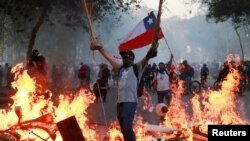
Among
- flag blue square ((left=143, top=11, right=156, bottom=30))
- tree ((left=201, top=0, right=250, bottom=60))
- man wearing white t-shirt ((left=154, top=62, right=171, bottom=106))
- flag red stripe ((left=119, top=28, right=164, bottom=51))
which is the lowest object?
man wearing white t-shirt ((left=154, top=62, right=171, bottom=106))

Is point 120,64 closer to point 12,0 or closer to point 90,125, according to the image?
point 90,125

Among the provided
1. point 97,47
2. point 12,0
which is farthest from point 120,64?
point 12,0

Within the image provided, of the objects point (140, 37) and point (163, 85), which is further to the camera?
point (140, 37)

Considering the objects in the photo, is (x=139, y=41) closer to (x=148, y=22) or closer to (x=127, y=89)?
(x=148, y=22)

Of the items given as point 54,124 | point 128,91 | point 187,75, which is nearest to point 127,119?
point 128,91

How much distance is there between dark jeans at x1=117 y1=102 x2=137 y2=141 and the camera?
840cm

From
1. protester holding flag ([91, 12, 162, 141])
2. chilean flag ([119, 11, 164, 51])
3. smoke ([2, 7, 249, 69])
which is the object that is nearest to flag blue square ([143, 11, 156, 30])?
chilean flag ([119, 11, 164, 51])

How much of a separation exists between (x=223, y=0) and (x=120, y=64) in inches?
1121

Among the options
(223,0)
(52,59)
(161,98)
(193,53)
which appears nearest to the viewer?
(161,98)

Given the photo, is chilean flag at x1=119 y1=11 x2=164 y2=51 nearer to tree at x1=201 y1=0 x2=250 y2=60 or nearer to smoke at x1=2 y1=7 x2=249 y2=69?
tree at x1=201 y1=0 x2=250 y2=60

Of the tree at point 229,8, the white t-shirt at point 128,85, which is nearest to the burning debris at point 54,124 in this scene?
the white t-shirt at point 128,85

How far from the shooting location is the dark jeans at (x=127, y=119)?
27.6 feet

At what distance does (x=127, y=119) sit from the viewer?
8.43 meters

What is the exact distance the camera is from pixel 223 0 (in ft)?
118
